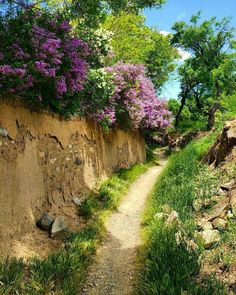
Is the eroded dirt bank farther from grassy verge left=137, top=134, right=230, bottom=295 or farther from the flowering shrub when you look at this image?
grassy verge left=137, top=134, right=230, bottom=295

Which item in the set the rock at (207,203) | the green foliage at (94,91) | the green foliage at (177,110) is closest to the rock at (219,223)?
the rock at (207,203)

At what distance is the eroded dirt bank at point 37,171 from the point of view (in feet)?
23.9

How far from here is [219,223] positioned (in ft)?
24.8

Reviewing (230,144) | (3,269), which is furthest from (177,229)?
(230,144)

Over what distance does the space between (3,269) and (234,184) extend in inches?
228

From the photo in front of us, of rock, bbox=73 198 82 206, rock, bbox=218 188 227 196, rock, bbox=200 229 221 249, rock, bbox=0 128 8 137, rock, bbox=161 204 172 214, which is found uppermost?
rock, bbox=0 128 8 137

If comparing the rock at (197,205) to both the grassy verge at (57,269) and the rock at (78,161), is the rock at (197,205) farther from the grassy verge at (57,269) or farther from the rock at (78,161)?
the rock at (78,161)

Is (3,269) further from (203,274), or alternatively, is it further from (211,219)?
(211,219)

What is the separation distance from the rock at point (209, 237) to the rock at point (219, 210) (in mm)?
742

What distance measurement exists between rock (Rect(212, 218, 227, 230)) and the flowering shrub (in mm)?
4098

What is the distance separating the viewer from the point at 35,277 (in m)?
5.82

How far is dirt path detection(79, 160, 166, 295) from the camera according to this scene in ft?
20.8

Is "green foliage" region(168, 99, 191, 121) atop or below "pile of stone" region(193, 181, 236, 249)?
atop

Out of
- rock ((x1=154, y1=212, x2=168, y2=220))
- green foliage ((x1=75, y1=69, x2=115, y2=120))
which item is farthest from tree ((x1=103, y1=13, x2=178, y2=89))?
rock ((x1=154, y1=212, x2=168, y2=220))
